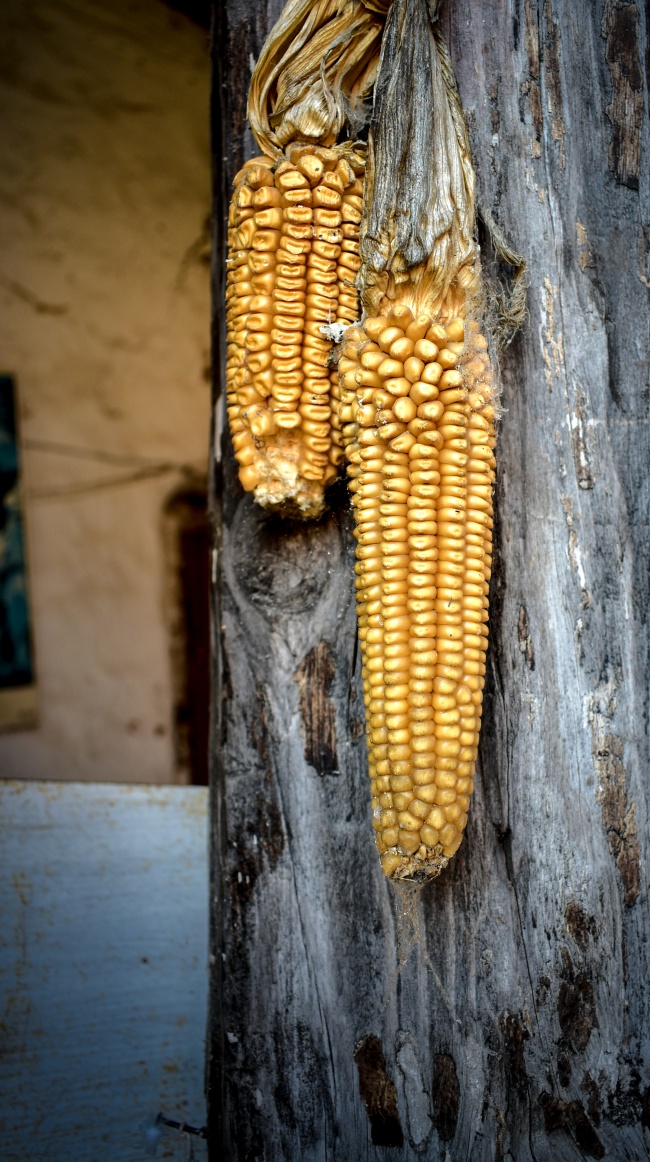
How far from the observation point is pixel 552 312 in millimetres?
1062

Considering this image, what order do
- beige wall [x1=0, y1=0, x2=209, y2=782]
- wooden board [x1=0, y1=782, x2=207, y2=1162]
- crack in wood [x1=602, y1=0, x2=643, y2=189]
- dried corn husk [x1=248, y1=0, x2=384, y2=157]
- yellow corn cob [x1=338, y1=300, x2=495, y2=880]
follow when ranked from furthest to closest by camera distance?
beige wall [x1=0, y1=0, x2=209, y2=782] < wooden board [x1=0, y1=782, x2=207, y2=1162] < crack in wood [x1=602, y1=0, x2=643, y2=189] < dried corn husk [x1=248, y1=0, x2=384, y2=157] < yellow corn cob [x1=338, y1=300, x2=495, y2=880]

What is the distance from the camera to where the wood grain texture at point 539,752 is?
1047 millimetres

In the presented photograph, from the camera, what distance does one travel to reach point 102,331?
2559mm

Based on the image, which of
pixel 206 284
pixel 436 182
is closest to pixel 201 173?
pixel 206 284

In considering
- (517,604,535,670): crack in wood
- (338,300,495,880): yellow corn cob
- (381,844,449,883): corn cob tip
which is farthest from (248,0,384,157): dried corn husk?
(381,844,449,883): corn cob tip

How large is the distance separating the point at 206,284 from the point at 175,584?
3.49 feet

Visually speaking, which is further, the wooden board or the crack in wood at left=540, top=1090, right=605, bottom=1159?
the wooden board

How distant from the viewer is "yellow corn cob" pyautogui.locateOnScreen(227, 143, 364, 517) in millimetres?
943

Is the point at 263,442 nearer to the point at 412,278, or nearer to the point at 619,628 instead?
the point at 412,278

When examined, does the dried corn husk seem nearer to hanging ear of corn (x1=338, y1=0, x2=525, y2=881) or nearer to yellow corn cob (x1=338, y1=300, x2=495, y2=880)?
hanging ear of corn (x1=338, y1=0, x2=525, y2=881)

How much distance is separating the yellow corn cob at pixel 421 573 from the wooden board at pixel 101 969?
73 centimetres

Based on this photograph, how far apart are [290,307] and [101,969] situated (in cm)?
124

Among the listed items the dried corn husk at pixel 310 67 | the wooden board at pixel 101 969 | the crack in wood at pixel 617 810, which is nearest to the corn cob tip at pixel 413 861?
the crack in wood at pixel 617 810

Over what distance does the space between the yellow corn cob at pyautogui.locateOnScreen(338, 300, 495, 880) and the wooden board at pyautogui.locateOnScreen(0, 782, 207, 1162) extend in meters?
0.73
